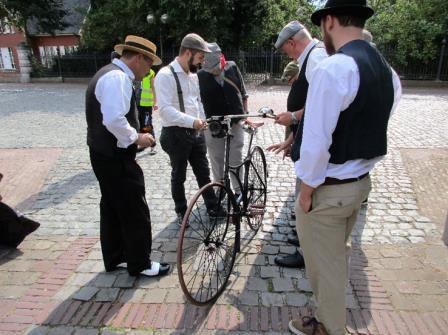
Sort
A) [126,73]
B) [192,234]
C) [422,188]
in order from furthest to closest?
[422,188] < [192,234] < [126,73]

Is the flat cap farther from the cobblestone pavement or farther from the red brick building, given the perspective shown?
the red brick building

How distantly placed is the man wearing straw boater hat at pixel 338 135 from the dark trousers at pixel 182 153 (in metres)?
1.91

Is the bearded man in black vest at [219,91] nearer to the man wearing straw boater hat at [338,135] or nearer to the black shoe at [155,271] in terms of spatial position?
the black shoe at [155,271]

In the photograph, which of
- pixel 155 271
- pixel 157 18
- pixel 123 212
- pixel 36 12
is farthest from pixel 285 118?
pixel 36 12

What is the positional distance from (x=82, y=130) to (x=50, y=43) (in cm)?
2455

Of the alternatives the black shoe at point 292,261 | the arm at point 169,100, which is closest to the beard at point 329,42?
the arm at point 169,100

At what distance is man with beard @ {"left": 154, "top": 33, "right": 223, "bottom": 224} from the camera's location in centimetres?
371

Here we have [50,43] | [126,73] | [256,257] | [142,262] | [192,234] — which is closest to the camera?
[126,73]

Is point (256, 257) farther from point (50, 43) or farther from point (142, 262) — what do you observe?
point (50, 43)

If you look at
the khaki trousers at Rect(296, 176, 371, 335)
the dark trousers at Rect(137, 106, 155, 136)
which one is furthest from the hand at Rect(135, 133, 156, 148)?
the dark trousers at Rect(137, 106, 155, 136)

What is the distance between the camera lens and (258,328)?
8.99 ft

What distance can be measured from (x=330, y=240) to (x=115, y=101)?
1.75 meters

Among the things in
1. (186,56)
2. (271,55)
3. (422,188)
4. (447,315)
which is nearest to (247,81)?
(271,55)

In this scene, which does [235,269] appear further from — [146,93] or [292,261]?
[146,93]
